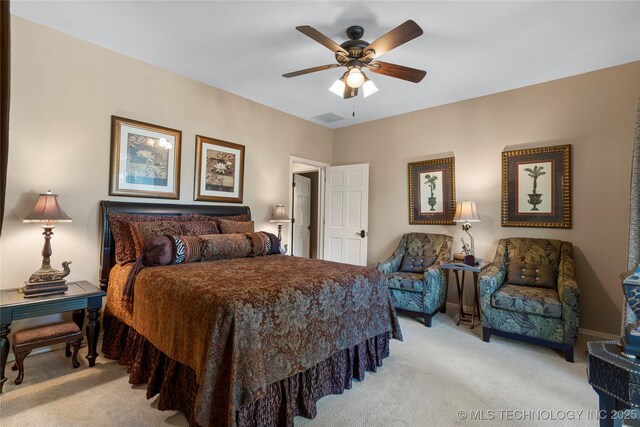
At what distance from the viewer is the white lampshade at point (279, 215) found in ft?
14.8

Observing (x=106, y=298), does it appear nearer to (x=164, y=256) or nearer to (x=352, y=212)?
(x=164, y=256)

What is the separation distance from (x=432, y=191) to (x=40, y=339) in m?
4.55

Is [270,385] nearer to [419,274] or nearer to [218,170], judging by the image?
[419,274]

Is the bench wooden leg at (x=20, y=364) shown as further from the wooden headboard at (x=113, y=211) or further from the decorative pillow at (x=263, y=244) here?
the decorative pillow at (x=263, y=244)

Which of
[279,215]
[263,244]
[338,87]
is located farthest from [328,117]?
[263,244]

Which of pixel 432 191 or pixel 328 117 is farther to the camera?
pixel 328 117

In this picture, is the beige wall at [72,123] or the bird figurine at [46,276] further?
the beige wall at [72,123]

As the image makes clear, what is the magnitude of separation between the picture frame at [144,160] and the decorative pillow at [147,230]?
58 cm

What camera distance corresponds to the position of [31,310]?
2311mm

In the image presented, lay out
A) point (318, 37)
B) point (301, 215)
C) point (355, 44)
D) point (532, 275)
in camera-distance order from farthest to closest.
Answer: point (301, 215) → point (532, 275) → point (355, 44) → point (318, 37)

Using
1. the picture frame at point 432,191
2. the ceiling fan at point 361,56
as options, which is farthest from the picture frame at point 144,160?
the picture frame at point 432,191

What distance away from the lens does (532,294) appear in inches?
123

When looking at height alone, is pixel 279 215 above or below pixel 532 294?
above

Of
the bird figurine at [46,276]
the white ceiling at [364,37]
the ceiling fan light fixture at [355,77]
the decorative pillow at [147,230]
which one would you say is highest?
the white ceiling at [364,37]
